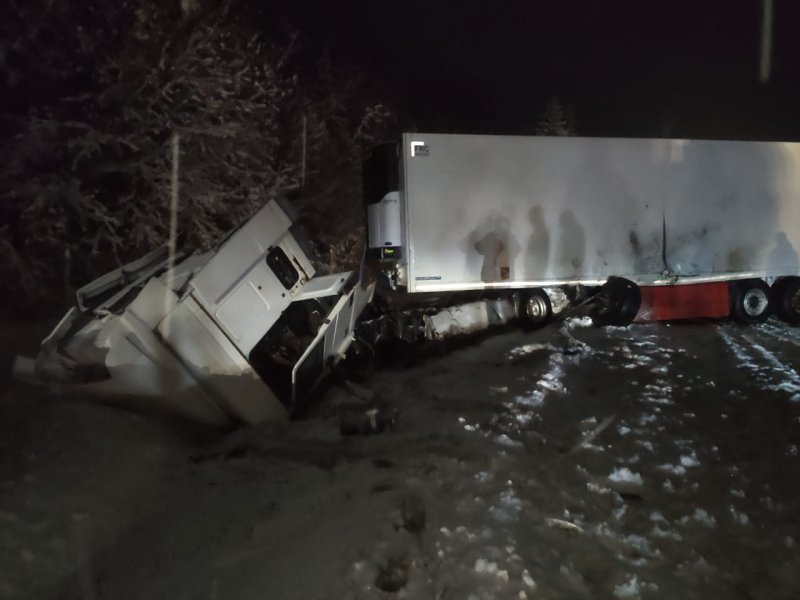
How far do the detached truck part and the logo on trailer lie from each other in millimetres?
15

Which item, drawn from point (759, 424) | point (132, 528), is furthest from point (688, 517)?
point (132, 528)

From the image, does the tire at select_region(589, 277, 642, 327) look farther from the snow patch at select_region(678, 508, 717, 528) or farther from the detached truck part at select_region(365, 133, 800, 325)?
the snow patch at select_region(678, 508, 717, 528)

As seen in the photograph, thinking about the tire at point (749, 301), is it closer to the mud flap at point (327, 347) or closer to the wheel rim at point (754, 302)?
the wheel rim at point (754, 302)

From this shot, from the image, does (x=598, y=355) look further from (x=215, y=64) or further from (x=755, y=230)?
(x=215, y=64)

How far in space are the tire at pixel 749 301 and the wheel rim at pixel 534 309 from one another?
3607 mm

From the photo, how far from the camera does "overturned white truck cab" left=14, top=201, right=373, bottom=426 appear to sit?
16.0 ft

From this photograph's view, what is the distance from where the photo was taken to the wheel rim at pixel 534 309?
1012 cm

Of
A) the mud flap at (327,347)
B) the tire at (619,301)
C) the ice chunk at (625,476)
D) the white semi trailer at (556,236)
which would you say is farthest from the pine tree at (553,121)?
the ice chunk at (625,476)

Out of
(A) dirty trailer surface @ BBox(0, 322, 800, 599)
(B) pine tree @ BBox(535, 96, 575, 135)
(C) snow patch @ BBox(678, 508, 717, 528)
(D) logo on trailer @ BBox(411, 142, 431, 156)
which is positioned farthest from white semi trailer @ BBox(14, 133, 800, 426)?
(B) pine tree @ BBox(535, 96, 575, 135)

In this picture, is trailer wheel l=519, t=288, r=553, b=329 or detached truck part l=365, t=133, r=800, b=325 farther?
trailer wheel l=519, t=288, r=553, b=329

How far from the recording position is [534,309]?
33.3 ft

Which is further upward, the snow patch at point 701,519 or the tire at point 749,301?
the tire at point 749,301

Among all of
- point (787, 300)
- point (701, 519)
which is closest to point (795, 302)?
point (787, 300)

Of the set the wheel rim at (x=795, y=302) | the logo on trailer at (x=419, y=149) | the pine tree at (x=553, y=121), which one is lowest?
the wheel rim at (x=795, y=302)
